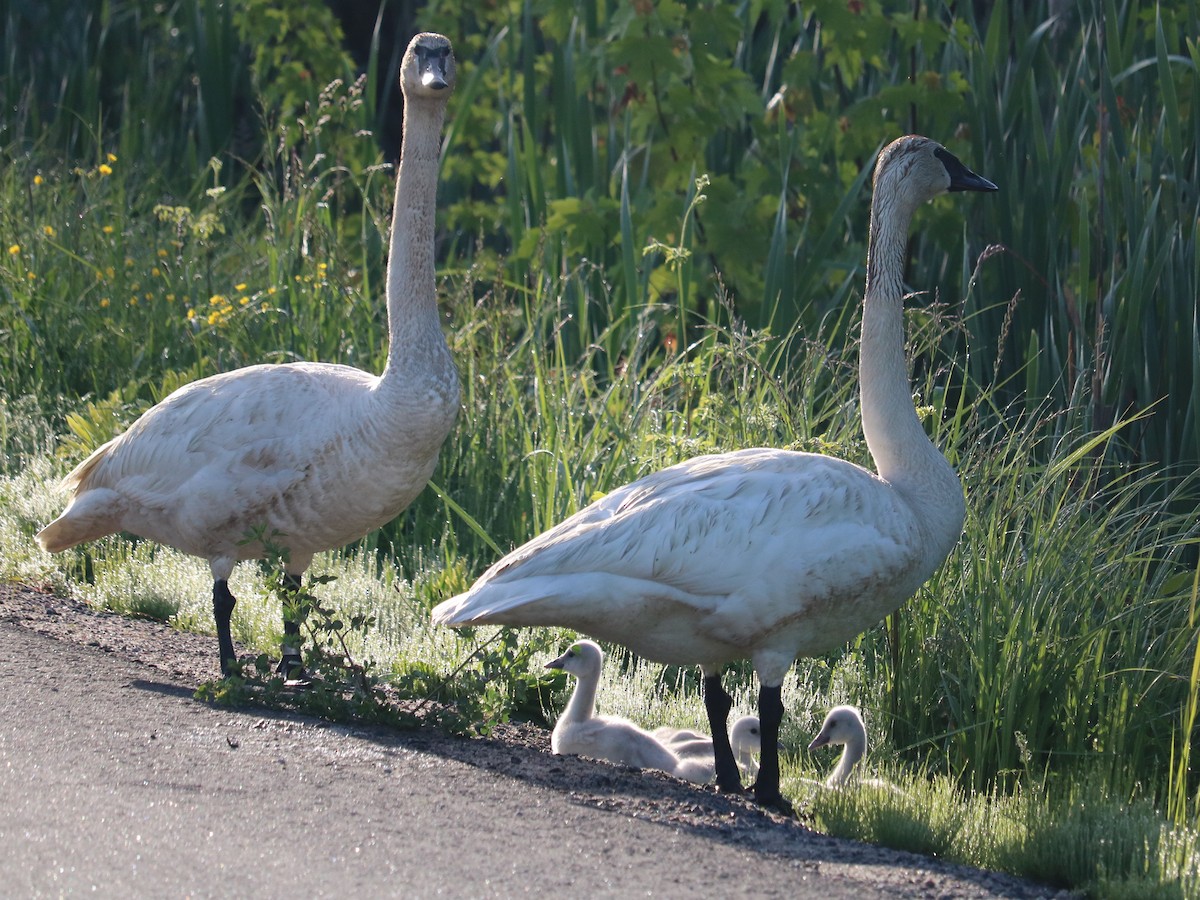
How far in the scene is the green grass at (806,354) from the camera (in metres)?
5.38

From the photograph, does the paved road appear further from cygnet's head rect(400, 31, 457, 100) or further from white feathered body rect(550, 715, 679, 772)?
cygnet's head rect(400, 31, 457, 100)

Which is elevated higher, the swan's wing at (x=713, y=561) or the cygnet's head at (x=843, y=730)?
the swan's wing at (x=713, y=561)

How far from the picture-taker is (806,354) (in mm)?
7699

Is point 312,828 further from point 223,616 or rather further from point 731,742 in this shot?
point 731,742

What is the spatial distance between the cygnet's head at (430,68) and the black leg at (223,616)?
6.12ft

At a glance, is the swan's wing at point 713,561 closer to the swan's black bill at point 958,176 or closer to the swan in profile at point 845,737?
the swan in profile at point 845,737

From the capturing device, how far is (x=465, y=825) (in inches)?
159

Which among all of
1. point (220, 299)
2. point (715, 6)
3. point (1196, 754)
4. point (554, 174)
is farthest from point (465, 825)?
point (554, 174)

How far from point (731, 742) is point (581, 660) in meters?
0.61

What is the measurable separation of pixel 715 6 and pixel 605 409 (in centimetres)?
282

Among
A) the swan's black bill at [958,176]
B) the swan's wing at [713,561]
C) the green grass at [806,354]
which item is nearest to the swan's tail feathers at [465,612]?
the swan's wing at [713,561]

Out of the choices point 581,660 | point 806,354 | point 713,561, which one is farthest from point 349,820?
point 806,354

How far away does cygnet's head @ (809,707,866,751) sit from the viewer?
5.15 meters

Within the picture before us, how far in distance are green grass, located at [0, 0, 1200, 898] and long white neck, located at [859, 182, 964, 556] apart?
1.98 feet
